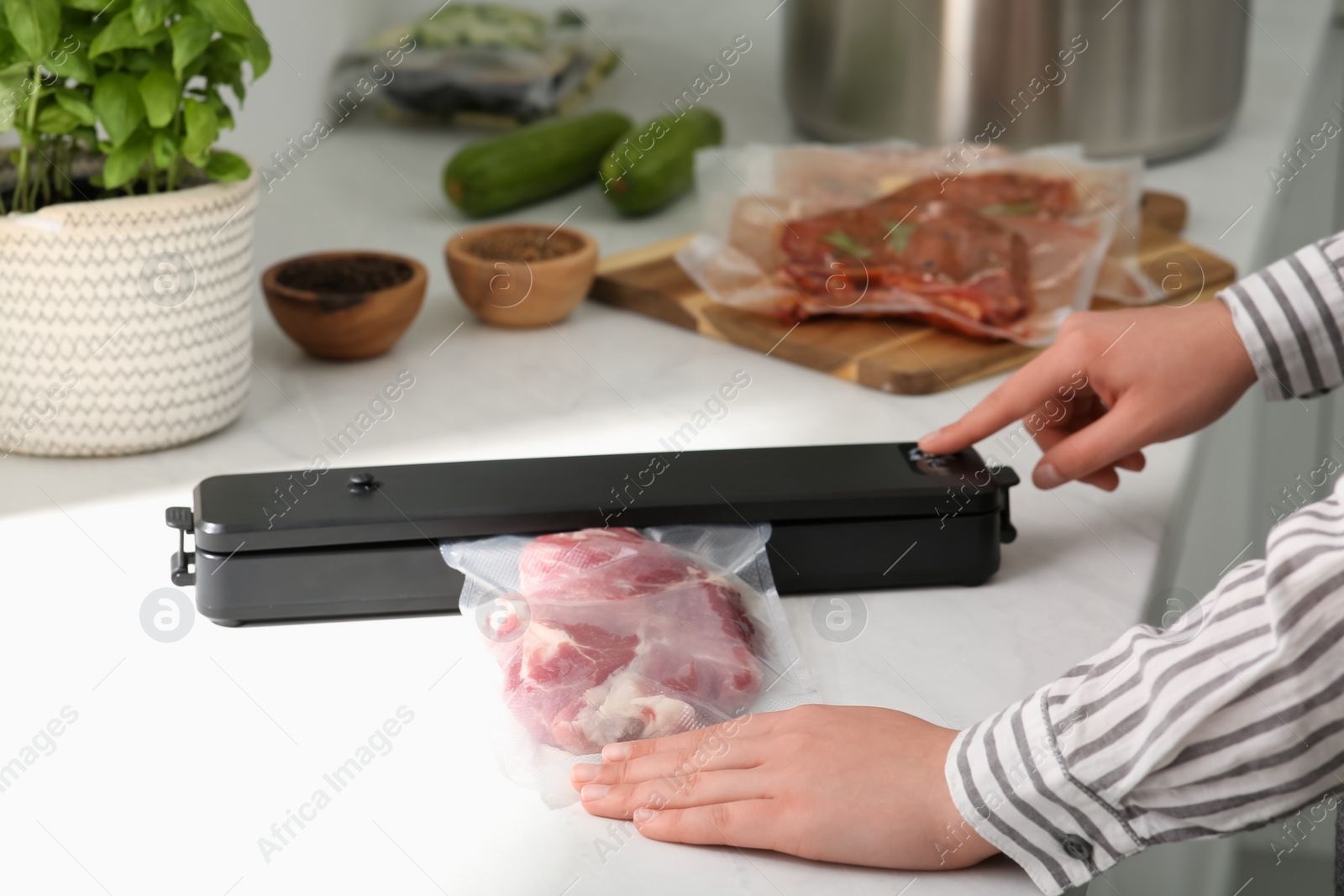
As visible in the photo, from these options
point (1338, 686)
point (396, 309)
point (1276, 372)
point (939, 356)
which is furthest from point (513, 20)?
point (1338, 686)

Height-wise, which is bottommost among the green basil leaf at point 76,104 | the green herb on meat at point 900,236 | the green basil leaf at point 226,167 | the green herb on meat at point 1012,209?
the green herb on meat at point 900,236

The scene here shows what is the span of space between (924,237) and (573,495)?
53cm

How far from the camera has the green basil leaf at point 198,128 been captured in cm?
85

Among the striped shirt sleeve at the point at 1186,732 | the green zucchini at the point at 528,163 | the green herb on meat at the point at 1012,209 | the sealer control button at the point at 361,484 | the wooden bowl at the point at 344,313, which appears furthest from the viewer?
the green zucchini at the point at 528,163

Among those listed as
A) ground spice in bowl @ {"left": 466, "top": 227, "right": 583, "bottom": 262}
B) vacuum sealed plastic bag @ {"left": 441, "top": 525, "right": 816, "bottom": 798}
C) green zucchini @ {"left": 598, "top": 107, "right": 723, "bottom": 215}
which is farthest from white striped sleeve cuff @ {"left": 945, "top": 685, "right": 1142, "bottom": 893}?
green zucchini @ {"left": 598, "top": 107, "right": 723, "bottom": 215}

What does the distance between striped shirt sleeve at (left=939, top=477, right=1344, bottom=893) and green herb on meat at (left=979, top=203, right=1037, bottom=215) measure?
0.69 metres

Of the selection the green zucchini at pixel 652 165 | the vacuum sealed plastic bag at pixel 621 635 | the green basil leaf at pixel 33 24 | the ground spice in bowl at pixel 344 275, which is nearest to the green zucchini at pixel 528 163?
the green zucchini at pixel 652 165

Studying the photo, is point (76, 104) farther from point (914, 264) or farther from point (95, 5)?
point (914, 264)

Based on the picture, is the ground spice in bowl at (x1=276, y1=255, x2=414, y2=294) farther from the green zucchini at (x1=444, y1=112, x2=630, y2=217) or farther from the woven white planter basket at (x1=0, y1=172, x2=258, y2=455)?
the green zucchini at (x1=444, y1=112, x2=630, y2=217)

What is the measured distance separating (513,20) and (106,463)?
A: 980 mm

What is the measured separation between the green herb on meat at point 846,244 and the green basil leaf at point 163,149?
22.3 inches

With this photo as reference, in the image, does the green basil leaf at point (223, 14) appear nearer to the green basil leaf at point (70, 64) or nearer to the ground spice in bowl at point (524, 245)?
the green basil leaf at point (70, 64)

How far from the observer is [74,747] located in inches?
24.6

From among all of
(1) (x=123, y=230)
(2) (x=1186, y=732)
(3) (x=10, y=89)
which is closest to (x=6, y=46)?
(3) (x=10, y=89)
